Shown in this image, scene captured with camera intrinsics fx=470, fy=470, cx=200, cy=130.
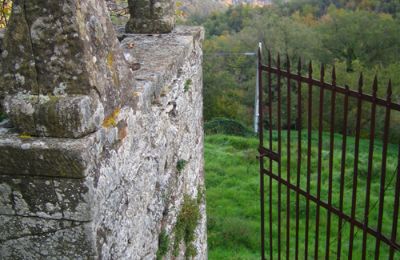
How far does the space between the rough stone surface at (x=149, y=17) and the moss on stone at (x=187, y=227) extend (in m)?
1.55

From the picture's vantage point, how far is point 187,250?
427cm

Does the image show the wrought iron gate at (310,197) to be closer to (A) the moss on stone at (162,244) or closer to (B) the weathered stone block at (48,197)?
(A) the moss on stone at (162,244)

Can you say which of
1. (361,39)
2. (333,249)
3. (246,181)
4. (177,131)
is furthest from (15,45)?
(361,39)

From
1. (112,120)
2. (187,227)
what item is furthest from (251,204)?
(112,120)

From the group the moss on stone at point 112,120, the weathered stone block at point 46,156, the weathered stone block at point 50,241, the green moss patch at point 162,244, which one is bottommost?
the green moss patch at point 162,244

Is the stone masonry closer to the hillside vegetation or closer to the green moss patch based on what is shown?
the green moss patch

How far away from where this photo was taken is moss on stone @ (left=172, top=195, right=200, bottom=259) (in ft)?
12.6

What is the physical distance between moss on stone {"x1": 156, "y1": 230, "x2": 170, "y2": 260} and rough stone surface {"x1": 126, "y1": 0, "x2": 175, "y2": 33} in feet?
6.18

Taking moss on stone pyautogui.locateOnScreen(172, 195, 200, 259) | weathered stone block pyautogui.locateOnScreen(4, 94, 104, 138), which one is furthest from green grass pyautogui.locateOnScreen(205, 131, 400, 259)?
weathered stone block pyautogui.locateOnScreen(4, 94, 104, 138)

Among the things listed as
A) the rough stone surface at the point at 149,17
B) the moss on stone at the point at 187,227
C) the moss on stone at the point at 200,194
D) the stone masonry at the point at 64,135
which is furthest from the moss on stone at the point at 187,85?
the stone masonry at the point at 64,135

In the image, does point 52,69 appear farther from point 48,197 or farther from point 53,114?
point 48,197

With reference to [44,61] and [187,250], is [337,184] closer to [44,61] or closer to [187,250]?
[187,250]

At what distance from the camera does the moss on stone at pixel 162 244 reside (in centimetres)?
331

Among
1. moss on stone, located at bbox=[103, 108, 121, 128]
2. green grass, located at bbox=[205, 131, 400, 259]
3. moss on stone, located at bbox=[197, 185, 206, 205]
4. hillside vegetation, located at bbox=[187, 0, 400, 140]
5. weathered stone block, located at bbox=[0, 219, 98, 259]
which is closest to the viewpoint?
weathered stone block, located at bbox=[0, 219, 98, 259]
